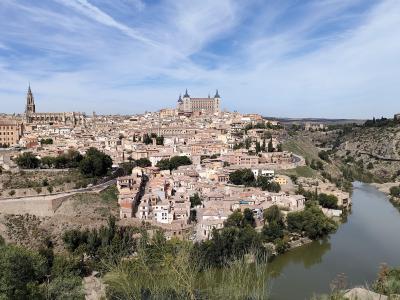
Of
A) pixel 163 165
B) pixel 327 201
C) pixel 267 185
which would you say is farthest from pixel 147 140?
pixel 327 201

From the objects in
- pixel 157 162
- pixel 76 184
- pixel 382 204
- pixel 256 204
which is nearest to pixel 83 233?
pixel 76 184

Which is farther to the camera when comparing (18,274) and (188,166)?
(188,166)

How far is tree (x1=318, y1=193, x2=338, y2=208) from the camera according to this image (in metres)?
17.9

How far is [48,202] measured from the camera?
13680mm

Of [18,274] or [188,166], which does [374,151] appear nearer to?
[188,166]

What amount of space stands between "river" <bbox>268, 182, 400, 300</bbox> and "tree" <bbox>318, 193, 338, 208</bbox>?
2.83ft

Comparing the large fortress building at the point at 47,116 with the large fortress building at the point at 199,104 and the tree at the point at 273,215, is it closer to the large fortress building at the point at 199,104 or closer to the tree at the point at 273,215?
the large fortress building at the point at 199,104

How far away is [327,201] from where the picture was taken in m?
17.9

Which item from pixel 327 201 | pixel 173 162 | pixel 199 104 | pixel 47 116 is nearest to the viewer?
pixel 327 201

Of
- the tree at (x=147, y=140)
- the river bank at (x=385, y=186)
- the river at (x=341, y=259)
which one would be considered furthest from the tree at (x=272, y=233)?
the tree at (x=147, y=140)

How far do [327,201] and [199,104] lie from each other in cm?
3663

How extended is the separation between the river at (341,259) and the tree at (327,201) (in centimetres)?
86

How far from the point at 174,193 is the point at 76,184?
4.04 meters

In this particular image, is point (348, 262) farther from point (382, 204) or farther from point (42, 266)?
point (382, 204)
